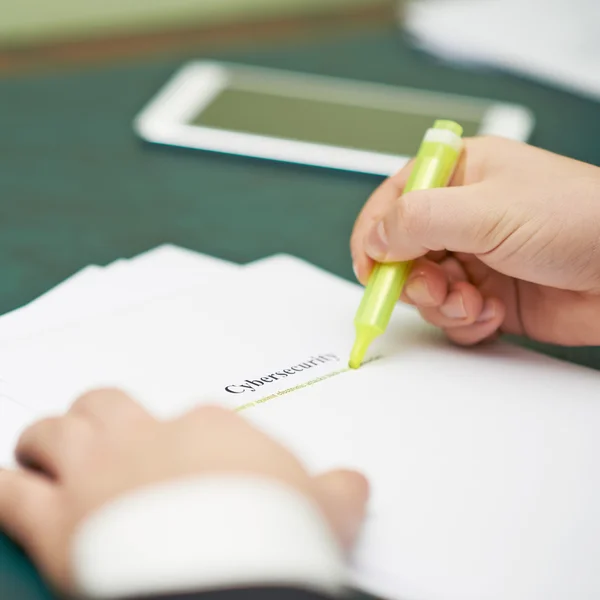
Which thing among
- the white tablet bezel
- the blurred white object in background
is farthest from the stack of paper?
the blurred white object in background

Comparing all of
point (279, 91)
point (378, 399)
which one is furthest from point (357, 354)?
point (279, 91)

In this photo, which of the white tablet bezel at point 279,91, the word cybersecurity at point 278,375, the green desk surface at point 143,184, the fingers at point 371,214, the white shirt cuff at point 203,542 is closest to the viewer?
the white shirt cuff at point 203,542

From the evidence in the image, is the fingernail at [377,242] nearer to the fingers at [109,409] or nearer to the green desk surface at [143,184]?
the green desk surface at [143,184]

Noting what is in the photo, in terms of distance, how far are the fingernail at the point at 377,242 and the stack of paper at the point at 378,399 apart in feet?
0.18

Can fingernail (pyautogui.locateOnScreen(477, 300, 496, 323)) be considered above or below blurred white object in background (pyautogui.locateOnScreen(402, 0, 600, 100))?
below

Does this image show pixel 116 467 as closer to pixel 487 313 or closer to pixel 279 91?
pixel 487 313

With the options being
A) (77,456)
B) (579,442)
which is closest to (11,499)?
(77,456)

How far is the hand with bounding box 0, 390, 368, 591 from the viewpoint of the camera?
36cm

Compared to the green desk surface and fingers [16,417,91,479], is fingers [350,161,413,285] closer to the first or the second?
the green desk surface

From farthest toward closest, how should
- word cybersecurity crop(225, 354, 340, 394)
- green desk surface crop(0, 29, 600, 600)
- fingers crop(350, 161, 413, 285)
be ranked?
1. green desk surface crop(0, 29, 600, 600)
2. fingers crop(350, 161, 413, 285)
3. word cybersecurity crop(225, 354, 340, 394)

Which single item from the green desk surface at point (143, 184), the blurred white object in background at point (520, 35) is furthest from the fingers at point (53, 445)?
the blurred white object in background at point (520, 35)

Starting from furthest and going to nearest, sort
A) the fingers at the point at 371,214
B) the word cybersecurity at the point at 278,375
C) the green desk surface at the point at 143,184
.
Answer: the green desk surface at the point at 143,184 < the fingers at the point at 371,214 < the word cybersecurity at the point at 278,375

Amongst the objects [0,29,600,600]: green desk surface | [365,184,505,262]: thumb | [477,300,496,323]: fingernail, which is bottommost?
[0,29,600,600]: green desk surface

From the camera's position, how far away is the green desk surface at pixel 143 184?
0.73 metres
